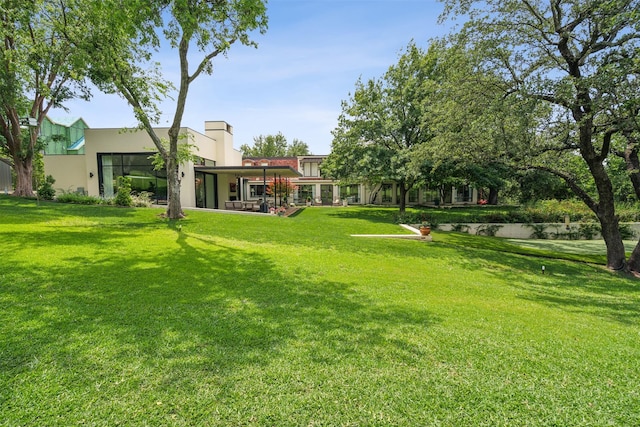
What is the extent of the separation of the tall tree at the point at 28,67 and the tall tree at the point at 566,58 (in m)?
13.2

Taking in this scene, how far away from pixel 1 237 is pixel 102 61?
6423 mm

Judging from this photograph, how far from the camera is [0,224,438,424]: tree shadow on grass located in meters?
2.29

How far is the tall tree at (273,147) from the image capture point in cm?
5594

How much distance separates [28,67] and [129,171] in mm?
6057

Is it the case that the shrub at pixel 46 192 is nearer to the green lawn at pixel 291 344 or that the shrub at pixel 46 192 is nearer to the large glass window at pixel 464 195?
the green lawn at pixel 291 344

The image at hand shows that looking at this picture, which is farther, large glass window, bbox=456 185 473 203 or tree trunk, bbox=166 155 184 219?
large glass window, bbox=456 185 473 203

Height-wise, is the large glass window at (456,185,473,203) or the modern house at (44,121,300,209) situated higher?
the modern house at (44,121,300,209)

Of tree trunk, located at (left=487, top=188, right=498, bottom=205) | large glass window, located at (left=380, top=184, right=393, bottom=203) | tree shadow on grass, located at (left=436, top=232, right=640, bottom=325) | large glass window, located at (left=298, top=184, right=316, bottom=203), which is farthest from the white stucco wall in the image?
tree trunk, located at (left=487, top=188, right=498, bottom=205)

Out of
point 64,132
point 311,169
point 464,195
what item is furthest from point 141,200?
point 464,195

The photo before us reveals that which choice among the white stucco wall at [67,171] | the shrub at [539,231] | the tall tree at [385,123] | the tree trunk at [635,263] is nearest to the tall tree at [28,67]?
the white stucco wall at [67,171]

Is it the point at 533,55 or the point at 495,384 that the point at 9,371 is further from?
the point at 533,55

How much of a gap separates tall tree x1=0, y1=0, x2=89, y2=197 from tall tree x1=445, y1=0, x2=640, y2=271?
43.2ft

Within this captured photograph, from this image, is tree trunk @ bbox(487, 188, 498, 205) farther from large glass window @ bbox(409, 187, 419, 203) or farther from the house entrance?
the house entrance

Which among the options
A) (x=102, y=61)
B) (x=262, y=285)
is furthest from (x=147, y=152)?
(x=262, y=285)
